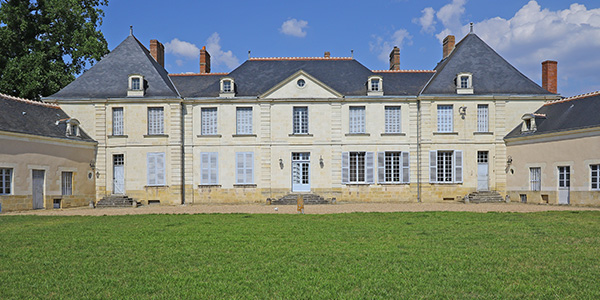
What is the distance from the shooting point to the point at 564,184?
1842 centimetres

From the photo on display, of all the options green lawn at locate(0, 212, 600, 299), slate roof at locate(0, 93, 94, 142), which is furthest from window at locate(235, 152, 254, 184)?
green lawn at locate(0, 212, 600, 299)

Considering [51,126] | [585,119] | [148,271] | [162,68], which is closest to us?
[148,271]

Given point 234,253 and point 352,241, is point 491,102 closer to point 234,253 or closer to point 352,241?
point 352,241

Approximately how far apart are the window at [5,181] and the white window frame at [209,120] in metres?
7.82

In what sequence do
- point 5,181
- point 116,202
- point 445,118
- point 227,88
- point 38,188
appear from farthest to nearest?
point 227,88 → point 445,118 → point 116,202 → point 38,188 → point 5,181

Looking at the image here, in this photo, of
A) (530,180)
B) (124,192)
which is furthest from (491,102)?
(124,192)

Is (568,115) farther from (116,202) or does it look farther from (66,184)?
(66,184)

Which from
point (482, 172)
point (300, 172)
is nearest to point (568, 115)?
→ point (482, 172)

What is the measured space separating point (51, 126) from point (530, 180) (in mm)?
20422

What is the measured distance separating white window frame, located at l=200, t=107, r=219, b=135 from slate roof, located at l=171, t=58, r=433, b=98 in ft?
2.49

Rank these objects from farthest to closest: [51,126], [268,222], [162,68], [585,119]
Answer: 1. [162,68]
2. [51,126]
3. [585,119]
4. [268,222]

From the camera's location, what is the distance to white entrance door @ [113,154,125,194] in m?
21.3

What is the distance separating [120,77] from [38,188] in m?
6.55

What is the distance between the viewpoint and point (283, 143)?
21.4 metres
